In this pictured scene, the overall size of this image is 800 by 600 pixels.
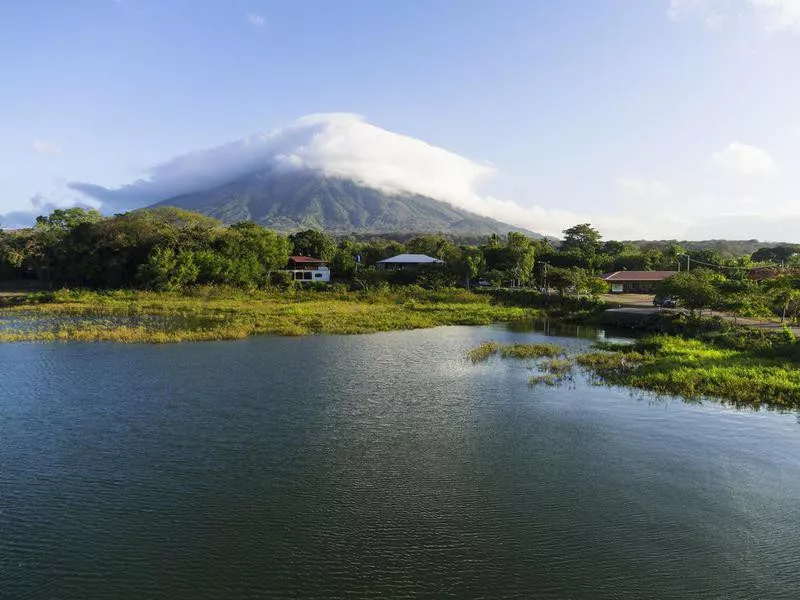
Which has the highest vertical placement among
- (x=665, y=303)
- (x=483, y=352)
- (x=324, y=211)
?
(x=324, y=211)

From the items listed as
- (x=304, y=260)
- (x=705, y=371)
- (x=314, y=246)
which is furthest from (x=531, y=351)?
(x=314, y=246)

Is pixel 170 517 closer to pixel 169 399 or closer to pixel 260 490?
pixel 260 490

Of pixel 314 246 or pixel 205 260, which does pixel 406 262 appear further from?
pixel 205 260

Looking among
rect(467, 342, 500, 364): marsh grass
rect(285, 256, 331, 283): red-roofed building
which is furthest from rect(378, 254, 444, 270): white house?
rect(467, 342, 500, 364): marsh grass

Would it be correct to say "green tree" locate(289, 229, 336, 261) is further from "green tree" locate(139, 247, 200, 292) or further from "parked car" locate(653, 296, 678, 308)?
"parked car" locate(653, 296, 678, 308)

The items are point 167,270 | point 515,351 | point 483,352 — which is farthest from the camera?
point 167,270

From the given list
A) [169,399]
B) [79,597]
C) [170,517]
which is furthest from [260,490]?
[169,399]
